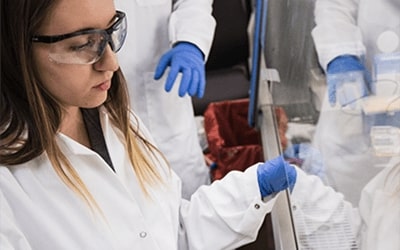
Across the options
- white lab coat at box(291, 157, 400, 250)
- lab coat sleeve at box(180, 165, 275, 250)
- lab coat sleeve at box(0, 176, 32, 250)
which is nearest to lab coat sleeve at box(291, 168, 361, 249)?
white lab coat at box(291, 157, 400, 250)

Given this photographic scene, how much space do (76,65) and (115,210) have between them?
0.94ft

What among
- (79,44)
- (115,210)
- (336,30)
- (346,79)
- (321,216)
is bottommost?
(321,216)

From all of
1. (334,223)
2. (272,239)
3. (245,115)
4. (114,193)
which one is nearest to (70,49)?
(114,193)

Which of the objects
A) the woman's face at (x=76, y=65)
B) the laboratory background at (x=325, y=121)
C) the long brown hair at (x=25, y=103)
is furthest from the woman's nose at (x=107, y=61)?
the laboratory background at (x=325, y=121)

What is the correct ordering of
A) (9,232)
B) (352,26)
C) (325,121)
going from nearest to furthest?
(9,232) < (352,26) < (325,121)

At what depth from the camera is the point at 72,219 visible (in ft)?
3.25

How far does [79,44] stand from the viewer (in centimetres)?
94

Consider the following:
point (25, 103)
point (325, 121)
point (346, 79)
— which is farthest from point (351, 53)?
point (25, 103)

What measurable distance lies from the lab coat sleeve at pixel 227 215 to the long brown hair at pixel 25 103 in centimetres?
28

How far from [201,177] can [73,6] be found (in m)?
0.84

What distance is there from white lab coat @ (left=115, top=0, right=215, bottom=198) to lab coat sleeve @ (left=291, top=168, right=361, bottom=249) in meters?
0.38

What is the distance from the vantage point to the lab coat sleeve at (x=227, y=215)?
120 cm

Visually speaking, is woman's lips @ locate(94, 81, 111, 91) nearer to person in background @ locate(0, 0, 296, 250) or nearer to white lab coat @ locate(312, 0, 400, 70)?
person in background @ locate(0, 0, 296, 250)

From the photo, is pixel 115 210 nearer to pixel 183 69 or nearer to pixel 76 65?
pixel 76 65
